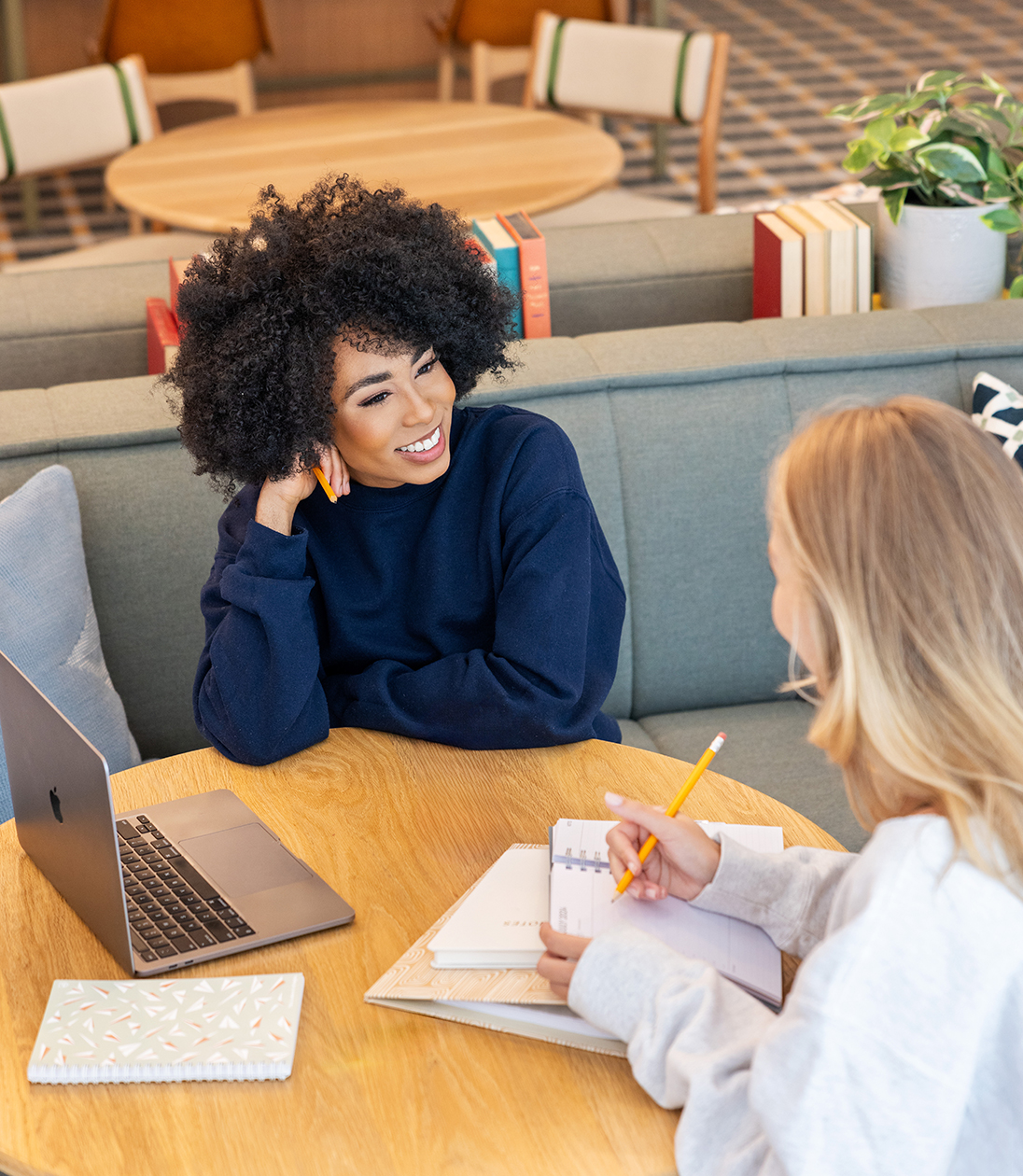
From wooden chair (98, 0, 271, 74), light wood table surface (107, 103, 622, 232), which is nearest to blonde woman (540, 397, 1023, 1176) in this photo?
light wood table surface (107, 103, 622, 232)

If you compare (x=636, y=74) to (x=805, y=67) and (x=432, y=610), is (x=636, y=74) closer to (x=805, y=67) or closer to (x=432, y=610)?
(x=432, y=610)

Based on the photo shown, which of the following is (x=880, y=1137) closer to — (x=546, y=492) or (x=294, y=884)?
(x=294, y=884)

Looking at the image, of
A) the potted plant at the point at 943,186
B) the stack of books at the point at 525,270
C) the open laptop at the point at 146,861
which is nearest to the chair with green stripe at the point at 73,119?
the stack of books at the point at 525,270

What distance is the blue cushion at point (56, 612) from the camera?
5.59 feet

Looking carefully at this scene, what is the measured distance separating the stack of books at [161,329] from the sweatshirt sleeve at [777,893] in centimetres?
135

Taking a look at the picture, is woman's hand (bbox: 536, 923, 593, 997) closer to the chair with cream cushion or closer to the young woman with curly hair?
the young woman with curly hair

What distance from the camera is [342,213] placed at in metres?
1.51

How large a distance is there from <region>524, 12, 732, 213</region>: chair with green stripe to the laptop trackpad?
305 centimetres

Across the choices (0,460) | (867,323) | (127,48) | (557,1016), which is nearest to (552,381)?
(867,323)

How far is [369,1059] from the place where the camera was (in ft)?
3.31

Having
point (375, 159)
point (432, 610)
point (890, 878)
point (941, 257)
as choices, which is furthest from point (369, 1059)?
point (375, 159)

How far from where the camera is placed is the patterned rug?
17.8 feet

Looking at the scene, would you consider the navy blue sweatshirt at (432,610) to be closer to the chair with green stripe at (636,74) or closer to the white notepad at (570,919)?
the white notepad at (570,919)

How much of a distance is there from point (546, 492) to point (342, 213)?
393mm
